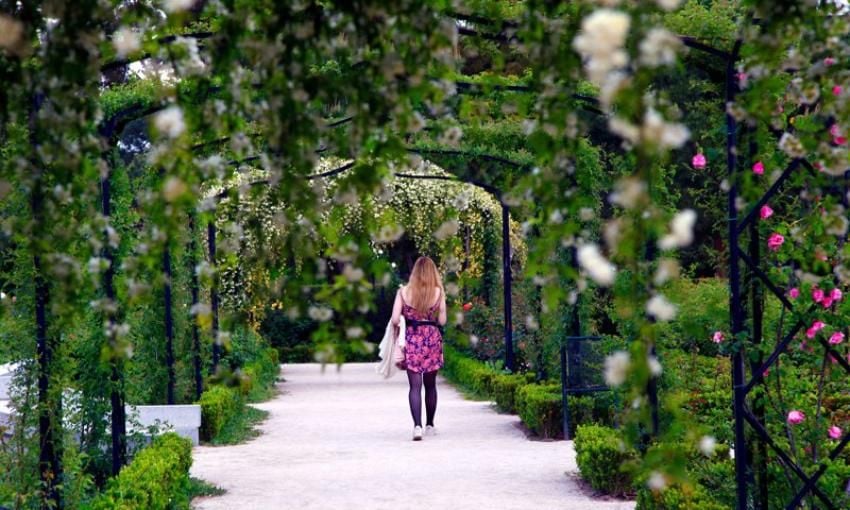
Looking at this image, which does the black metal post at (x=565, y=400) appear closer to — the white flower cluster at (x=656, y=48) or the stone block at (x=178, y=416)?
the stone block at (x=178, y=416)

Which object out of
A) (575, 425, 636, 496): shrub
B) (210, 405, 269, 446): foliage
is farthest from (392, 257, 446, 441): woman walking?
(575, 425, 636, 496): shrub

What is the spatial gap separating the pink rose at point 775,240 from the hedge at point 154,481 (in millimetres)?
2899

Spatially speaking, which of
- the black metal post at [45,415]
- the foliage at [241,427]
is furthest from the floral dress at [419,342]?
the black metal post at [45,415]

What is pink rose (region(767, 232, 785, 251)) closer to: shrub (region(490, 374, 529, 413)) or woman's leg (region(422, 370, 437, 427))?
woman's leg (region(422, 370, 437, 427))

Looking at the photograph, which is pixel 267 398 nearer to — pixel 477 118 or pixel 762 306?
pixel 762 306

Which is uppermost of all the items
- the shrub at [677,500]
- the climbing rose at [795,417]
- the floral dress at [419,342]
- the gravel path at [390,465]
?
the floral dress at [419,342]

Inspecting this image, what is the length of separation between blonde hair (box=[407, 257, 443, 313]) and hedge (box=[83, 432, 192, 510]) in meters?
2.52

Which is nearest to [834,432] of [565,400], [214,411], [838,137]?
[838,137]

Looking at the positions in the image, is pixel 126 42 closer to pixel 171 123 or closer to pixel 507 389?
pixel 171 123

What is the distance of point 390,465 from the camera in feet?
28.3

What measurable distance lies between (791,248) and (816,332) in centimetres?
34

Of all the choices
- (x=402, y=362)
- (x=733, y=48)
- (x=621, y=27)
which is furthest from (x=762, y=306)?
(x=402, y=362)

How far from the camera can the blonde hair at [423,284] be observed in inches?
374

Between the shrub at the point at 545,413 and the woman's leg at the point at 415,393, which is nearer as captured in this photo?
the woman's leg at the point at 415,393
